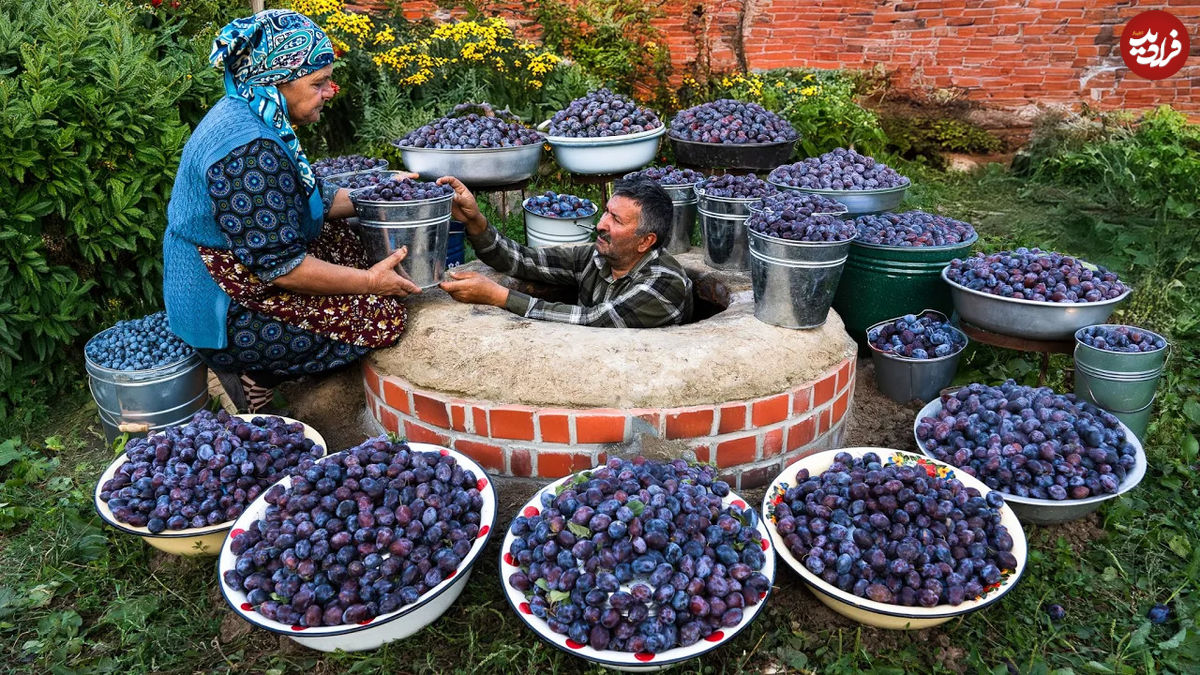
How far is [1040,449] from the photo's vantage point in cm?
246

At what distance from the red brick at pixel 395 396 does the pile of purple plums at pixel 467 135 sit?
122cm

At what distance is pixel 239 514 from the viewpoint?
2309 mm

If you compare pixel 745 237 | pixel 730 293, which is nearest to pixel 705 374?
pixel 730 293

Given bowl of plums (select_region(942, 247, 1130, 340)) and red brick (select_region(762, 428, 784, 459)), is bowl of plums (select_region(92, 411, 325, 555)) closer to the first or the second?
red brick (select_region(762, 428, 784, 459))

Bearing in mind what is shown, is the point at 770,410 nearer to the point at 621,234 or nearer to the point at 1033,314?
the point at 621,234

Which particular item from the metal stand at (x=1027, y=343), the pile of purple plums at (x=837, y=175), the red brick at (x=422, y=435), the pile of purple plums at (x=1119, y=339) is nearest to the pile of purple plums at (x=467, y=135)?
the pile of purple plums at (x=837, y=175)

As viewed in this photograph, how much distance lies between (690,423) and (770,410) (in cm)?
28

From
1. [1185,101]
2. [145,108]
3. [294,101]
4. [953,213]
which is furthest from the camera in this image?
[1185,101]

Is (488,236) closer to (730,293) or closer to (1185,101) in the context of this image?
(730,293)

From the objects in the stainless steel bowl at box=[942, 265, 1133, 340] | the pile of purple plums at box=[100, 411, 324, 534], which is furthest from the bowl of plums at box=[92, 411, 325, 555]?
the stainless steel bowl at box=[942, 265, 1133, 340]

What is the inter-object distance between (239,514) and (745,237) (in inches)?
83.6

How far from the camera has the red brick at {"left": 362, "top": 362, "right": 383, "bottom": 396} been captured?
2.76 meters

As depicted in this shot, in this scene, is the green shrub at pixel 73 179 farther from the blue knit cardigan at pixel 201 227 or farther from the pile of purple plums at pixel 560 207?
the pile of purple plums at pixel 560 207

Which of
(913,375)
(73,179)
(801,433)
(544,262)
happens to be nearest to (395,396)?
(544,262)
